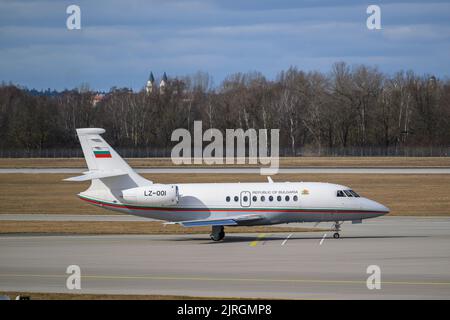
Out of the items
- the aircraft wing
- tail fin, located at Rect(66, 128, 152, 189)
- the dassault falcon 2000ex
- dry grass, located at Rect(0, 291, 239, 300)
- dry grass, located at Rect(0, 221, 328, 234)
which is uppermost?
tail fin, located at Rect(66, 128, 152, 189)

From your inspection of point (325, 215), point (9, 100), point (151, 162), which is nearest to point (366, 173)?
point (151, 162)

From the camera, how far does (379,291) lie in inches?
872

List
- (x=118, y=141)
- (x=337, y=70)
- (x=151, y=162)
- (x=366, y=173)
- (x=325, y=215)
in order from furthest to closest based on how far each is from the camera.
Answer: (x=337, y=70)
(x=118, y=141)
(x=151, y=162)
(x=366, y=173)
(x=325, y=215)

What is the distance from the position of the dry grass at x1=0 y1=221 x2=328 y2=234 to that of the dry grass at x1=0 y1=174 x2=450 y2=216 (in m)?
8.67

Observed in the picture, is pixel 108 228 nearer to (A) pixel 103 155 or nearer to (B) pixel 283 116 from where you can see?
(A) pixel 103 155

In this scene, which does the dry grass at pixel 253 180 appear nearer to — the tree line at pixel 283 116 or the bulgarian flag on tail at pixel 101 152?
the bulgarian flag on tail at pixel 101 152

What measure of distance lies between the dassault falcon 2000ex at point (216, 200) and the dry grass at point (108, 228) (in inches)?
162

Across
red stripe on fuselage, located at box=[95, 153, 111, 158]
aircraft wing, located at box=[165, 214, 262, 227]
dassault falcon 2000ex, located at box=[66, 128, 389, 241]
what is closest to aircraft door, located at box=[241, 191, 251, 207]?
dassault falcon 2000ex, located at box=[66, 128, 389, 241]

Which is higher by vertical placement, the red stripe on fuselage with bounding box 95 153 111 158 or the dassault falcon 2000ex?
the red stripe on fuselage with bounding box 95 153 111 158

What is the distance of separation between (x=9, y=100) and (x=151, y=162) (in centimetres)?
6213

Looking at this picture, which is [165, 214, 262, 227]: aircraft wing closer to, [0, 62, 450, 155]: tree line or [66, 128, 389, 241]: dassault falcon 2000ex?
[66, 128, 389, 241]: dassault falcon 2000ex

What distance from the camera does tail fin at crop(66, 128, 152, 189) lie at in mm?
34781

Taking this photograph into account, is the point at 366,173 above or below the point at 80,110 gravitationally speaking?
below

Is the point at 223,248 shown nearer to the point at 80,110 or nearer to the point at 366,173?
the point at 366,173
